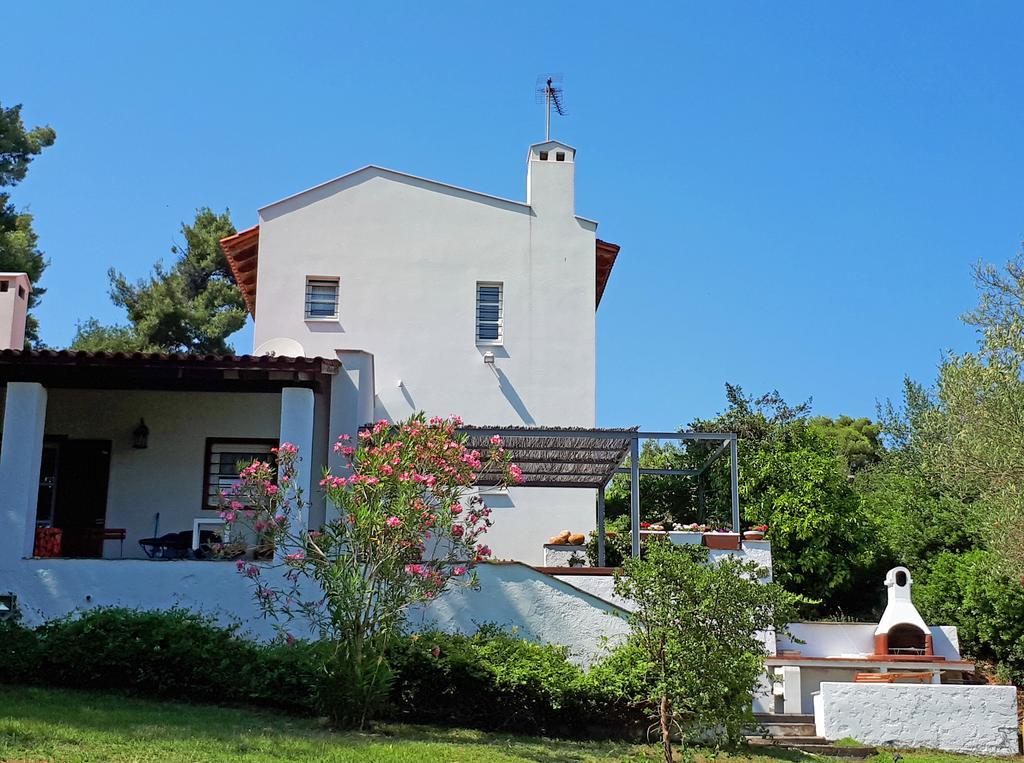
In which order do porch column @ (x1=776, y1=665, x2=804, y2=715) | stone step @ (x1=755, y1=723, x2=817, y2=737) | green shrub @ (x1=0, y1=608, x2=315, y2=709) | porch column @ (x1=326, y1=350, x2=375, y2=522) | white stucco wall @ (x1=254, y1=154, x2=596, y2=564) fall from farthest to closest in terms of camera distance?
white stucco wall @ (x1=254, y1=154, x2=596, y2=564)
porch column @ (x1=776, y1=665, x2=804, y2=715)
porch column @ (x1=326, y1=350, x2=375, y2=522)
stone step @ (x1=755, y1=723, x2=817, y2=737)
green shrub @ (x1=0, y1=608, x2=315, y2=709)

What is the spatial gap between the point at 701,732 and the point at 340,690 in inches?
158

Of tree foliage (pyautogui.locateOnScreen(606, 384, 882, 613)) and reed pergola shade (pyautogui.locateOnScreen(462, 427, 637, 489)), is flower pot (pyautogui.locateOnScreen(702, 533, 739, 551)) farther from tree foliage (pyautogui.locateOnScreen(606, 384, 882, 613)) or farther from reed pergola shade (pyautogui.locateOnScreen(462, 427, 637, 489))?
tree foliage (pyautogui.locateOnScreen(606, 384, 882, 613))

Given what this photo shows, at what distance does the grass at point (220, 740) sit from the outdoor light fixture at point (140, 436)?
6.59 metres

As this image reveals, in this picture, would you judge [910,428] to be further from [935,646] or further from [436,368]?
[436,368]

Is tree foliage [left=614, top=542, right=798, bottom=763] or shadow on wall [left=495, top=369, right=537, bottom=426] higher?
shadow on wall [left=495, top=369, right=537, bottom=426]

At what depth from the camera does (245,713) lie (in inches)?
473

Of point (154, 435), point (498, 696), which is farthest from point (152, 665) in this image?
point (154, 435)

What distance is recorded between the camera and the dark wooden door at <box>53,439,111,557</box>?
18.3 metres

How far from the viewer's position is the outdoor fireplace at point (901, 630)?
1884 centimetres

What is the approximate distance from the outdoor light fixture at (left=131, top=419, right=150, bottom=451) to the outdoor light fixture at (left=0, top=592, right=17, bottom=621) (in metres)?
4.42

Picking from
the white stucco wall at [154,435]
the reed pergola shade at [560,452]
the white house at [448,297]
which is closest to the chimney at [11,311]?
the white house at [448,297]

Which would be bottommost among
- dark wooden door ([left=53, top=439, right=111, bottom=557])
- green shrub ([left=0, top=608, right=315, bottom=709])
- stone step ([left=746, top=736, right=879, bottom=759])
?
stone step ([left=746, top=736, right=879, bottom=759])

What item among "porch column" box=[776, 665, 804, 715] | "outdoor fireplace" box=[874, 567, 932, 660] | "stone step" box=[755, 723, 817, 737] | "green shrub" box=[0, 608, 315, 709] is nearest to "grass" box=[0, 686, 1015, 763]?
"green shrub" box=[0, 608, 315, 709]

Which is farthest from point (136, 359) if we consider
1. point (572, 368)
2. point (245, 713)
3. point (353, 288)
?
point (572, 368)
